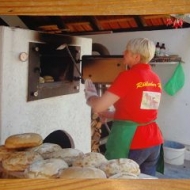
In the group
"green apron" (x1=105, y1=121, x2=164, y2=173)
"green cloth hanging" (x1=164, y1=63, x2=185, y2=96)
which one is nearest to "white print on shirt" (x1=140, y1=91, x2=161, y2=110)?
"green apron" (x1=105, y1=121, x2=164, y2=173)

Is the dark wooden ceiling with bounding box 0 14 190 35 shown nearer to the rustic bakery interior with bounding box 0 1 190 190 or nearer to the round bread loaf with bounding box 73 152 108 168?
the rustic bakery interior with bounding box 0 1 190 190

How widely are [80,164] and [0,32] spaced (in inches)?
44.5

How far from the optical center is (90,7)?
0.42m

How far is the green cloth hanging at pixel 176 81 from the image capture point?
395 cm

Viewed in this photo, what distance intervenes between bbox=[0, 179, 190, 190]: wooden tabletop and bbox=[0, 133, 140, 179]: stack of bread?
383 millimetres

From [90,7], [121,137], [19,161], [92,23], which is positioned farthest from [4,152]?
[92,23]

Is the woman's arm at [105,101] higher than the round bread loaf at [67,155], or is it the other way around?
the woman's arm at [105,101]

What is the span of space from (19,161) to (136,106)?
3.10 ft

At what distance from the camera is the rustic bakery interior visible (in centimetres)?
92

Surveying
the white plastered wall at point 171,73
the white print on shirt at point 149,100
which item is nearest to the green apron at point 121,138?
the white print on shirt at point 149,100

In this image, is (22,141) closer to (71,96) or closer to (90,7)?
(90,7)

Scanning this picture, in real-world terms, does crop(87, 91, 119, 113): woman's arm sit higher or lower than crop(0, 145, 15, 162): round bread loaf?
higher

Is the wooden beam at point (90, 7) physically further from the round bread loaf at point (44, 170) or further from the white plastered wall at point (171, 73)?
the white plastered wall at point (171, 73)

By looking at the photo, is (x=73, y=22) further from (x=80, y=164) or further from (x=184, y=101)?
(x=80, y=164)
